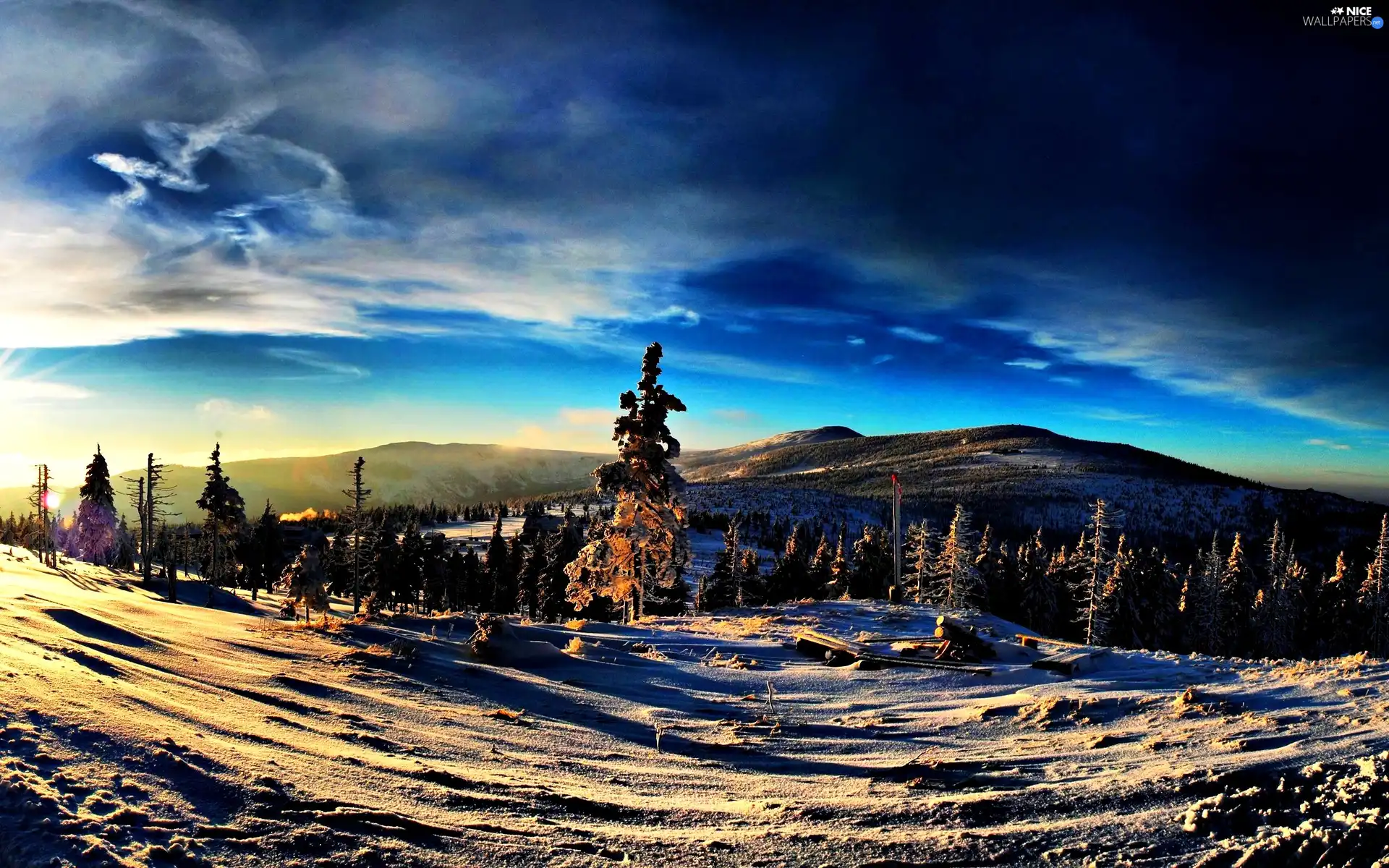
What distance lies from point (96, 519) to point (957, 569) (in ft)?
240

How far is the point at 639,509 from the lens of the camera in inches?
1238

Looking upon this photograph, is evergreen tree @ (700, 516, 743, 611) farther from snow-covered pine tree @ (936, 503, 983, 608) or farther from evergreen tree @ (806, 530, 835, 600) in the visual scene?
snow-covered pine tree @ (936, 503, 983, 608)

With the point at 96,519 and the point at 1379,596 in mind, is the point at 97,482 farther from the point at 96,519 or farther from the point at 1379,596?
the point at 1379,596

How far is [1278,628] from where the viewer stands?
58406 mm

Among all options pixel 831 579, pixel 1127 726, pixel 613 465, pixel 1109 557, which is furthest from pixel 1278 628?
pixel 1127 726

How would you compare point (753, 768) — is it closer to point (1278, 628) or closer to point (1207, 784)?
point (1207, 784)

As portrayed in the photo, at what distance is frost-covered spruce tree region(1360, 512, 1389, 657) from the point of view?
52.0 m

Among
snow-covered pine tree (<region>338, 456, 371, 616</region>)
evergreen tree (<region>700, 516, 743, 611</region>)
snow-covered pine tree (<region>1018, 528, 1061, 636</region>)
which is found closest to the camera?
snow-covered pine tree (<region>338, 456, 371, 616</region>)

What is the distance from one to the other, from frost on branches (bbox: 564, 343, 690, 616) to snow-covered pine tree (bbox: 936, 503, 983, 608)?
87.0 ft

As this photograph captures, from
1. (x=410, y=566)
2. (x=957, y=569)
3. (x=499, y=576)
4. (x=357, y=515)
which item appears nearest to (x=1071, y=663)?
(x=357, y=515)

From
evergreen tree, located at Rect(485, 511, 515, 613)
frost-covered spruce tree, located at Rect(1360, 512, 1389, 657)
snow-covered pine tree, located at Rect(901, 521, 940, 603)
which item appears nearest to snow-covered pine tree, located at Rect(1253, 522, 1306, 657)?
frost-covered spruce tree, located at Rect(1360, 512, 1389, 657)

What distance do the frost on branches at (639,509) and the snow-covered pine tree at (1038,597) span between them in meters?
43.0

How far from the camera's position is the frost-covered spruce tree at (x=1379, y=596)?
5203 cm

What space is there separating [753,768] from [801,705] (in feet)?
13.6
